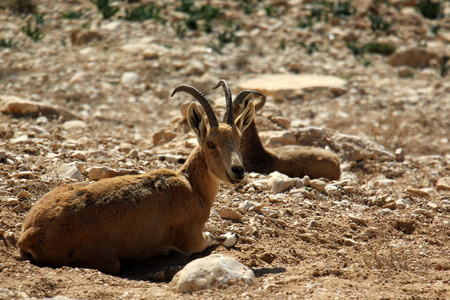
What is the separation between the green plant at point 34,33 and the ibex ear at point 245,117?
1111 cm

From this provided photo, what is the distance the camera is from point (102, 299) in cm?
512

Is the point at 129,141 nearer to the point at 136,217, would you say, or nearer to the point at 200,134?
the point at 200,134

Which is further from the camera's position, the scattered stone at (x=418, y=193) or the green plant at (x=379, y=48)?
the green plant at (x=379, y=48)

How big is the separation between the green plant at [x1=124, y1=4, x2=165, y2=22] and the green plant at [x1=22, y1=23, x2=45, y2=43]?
8.92 feet

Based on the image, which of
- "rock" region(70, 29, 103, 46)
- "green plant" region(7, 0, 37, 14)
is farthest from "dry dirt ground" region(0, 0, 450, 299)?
"green plant" region(7, 0, 37, 14)

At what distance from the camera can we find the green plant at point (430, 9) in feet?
70.5

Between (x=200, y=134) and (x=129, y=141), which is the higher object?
(x=200, y=134)

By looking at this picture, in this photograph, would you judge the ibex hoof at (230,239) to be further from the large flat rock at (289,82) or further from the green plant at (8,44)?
the green plant at (8,44)

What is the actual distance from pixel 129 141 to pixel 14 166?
13.1 feet

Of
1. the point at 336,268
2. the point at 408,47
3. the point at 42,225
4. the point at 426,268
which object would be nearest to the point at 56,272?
the point at 42,225

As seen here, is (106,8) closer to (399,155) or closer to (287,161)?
(287,161)

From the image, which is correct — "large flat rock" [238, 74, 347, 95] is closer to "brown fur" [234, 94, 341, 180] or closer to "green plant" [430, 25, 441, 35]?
"brown fur" [234, 94, 341, 180]

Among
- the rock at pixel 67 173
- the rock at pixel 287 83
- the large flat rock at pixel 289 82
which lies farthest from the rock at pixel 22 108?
the large flat rock at pixel 289 82

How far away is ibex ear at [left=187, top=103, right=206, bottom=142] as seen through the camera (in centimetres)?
718
